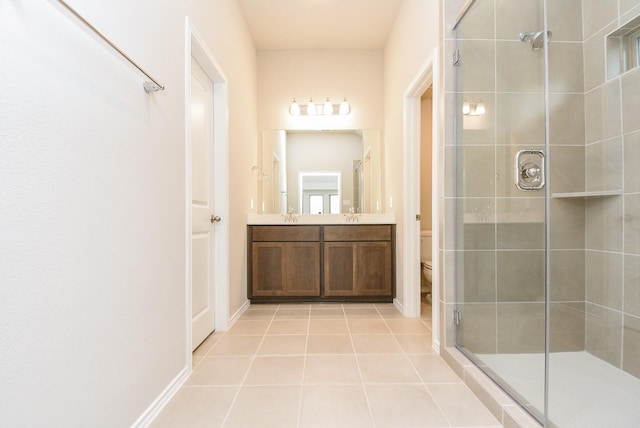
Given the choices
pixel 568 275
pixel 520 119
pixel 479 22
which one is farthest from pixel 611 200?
pixel 479 22

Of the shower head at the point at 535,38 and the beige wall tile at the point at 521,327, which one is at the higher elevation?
the shower head at the point at 535,38

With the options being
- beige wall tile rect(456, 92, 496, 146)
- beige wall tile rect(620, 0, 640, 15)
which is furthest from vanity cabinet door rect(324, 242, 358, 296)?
beige wall tile rect(620, 0, 640, 15)

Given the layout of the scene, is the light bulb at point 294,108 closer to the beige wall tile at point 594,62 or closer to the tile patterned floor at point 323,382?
the tile patterned floor at point 323,382

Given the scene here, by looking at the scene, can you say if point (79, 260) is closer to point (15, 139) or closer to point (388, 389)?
point (15, 139)

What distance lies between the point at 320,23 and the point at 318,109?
0.85 metres

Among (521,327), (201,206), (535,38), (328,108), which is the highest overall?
(328,108)

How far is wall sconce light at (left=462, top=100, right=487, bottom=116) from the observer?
175 centimetres

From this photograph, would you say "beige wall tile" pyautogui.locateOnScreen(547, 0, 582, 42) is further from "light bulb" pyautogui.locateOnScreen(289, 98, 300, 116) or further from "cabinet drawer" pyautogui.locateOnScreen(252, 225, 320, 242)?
"light bulb" pyautogui.locateOnScreen(289, 98, 300, 116)

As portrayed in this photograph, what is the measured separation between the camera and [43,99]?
835 mm

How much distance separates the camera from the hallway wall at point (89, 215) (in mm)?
761

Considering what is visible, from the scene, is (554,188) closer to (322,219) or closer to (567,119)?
(567,119)

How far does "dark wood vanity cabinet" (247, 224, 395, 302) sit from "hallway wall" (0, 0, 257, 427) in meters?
1.60

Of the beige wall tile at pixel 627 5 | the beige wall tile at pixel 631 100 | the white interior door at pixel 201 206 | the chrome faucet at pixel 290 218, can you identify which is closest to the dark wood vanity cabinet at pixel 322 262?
the chrome faucet at pixel 290 218

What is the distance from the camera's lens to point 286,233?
10.7 ft
